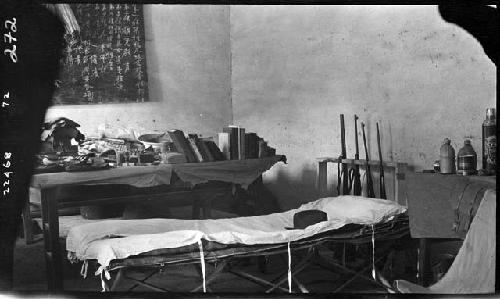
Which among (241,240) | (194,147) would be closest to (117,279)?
(241,240)

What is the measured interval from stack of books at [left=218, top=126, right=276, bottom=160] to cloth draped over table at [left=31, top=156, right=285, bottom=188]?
36mm

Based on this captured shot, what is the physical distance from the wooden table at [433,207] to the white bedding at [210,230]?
0.11 meters

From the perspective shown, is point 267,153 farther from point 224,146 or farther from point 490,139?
point 490,139

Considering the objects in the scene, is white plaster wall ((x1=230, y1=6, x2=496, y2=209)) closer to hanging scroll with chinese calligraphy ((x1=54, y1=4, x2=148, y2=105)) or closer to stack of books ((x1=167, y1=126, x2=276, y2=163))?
stack of books ((x1=167, y1=126, x2=276, y2=163))

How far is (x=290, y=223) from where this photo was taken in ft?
11.2

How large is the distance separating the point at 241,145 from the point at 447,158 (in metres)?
1.17

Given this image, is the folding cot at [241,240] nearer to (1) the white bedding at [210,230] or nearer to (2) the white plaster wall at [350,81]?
(1) the white bedding at [210,230]

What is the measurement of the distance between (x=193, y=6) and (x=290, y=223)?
136 cm

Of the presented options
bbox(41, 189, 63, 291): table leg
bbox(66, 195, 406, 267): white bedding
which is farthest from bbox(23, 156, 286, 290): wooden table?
bbox(66, 195, 406, 267): white bedding

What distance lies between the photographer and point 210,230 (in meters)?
3.32

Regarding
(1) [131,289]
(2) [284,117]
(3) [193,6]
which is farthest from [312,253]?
(3) [193,6]

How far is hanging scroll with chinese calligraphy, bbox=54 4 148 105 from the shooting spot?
3.23m

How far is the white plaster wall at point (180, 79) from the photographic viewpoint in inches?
129

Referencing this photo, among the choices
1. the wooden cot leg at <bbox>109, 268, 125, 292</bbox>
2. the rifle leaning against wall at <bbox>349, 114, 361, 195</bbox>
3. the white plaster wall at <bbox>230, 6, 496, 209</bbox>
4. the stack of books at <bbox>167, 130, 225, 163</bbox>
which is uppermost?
the white plaster wall at <bbox>230, 6, 496, 209</bbox>
